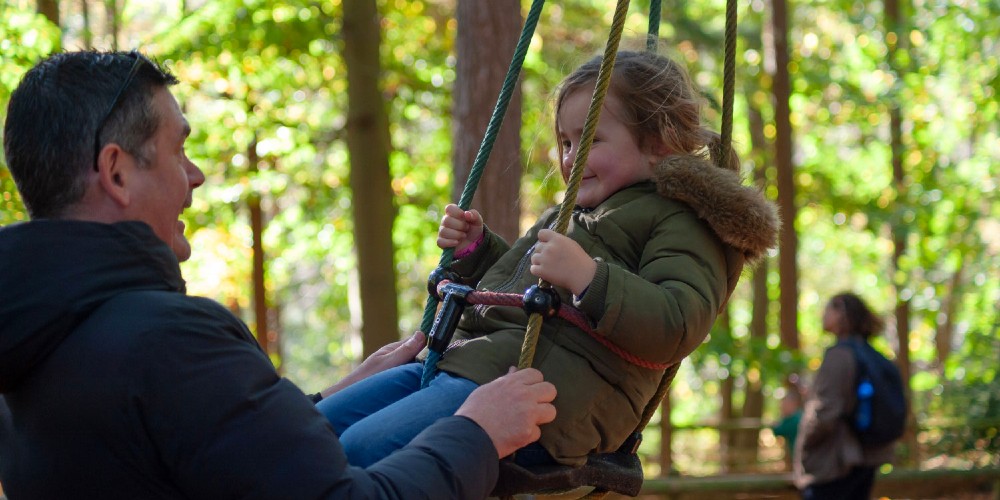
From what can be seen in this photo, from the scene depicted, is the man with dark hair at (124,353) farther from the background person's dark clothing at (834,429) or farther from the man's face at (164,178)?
the background person's dark clothing at (834,429)

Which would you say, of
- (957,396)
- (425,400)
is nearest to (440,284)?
(425,400)

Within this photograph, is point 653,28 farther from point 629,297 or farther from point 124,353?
point 124,353

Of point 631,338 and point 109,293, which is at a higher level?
point 109,293

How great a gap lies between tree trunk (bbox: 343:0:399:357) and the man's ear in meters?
6.42

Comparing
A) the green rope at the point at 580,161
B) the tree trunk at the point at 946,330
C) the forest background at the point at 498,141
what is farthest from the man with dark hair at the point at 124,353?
the tree trunk at the point at 946,330

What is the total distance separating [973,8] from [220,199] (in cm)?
1099

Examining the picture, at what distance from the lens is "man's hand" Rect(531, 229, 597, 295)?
85.3 inches

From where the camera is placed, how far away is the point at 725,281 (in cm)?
243

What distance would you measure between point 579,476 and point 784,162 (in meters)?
11.1

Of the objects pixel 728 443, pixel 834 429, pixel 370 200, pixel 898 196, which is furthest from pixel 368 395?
pixel 898 196

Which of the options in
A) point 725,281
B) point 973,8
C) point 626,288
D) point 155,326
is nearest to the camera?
point 155,326

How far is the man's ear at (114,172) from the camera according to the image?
1.75 m

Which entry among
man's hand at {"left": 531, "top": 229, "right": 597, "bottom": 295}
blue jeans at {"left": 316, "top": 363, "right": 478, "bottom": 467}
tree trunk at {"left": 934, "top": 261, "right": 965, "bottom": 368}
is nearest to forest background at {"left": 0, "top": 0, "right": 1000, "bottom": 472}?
tree trunk at {"left": 934, "top": 261, "right": 965, "bottom": 368}

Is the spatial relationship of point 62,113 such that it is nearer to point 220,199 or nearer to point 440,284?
point 440,284
